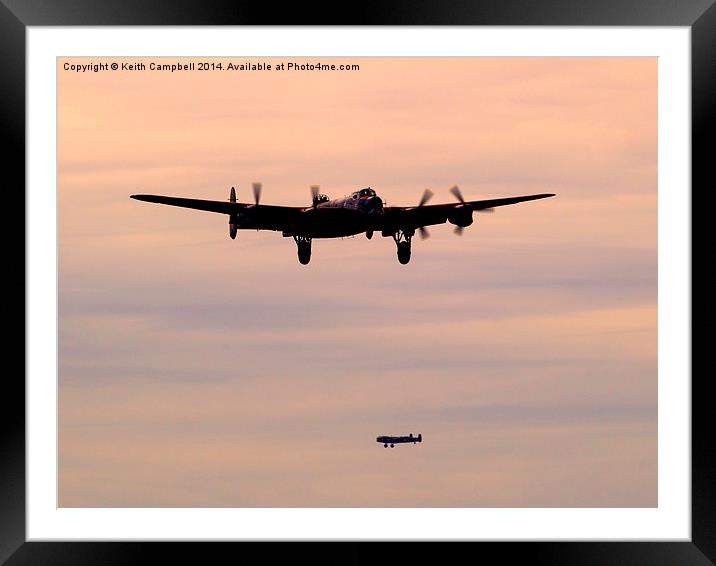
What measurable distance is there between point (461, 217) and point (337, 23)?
10.2m

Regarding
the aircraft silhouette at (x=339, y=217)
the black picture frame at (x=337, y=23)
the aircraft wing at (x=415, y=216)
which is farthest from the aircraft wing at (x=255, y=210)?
the black picture frame at (x=337, y=23)

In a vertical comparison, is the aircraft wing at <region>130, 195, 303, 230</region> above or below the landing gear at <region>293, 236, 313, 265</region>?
above

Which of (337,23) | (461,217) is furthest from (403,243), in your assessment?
(337,23)

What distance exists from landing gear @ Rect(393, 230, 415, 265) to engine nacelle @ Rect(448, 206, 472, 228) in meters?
1.34

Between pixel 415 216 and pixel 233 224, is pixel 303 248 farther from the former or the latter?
pixel 415 216

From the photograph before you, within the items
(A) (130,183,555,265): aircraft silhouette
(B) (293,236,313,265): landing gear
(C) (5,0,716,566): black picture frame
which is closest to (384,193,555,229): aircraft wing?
(A) (130,183,555,265): aircraft silhouette

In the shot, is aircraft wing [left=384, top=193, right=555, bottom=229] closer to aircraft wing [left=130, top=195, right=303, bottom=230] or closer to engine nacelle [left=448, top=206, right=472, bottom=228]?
engine nacelle [left=448, top=206, right=472, bottom=228]

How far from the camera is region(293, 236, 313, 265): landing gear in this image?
3016cm

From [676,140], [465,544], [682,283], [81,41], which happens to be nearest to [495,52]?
[676,140]

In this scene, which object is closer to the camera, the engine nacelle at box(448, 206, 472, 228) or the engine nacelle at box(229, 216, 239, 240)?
the engine nacelle at box(448, 206, 472, 228)

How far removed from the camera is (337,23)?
21281mm

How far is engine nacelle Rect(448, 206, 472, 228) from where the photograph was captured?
30.1 metres

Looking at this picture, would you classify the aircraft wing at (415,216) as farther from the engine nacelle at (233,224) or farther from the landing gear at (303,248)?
the engine nacelle at (233,224)

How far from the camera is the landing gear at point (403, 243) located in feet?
93.4
